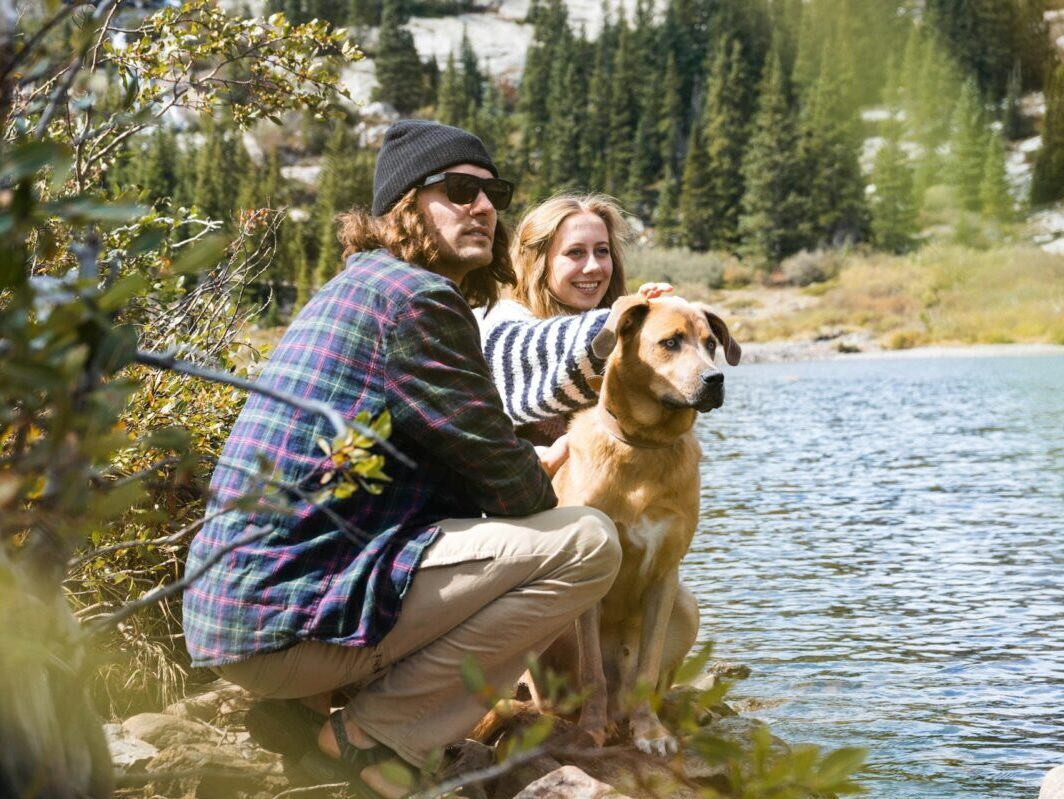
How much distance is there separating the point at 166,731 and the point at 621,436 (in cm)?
193

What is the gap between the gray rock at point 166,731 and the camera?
3.77 m

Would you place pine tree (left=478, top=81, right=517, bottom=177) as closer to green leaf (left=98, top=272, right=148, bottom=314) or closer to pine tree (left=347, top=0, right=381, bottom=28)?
pine tree (left=347, top=0, right=381, bottom=28)

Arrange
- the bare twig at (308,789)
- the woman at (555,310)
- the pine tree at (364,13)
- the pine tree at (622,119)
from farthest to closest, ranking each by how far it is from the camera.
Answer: the pine tree at (364,13), the pine tree at (622,119), the woman at (555,310), the bare twig at (308,789)

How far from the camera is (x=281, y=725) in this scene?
359 cm

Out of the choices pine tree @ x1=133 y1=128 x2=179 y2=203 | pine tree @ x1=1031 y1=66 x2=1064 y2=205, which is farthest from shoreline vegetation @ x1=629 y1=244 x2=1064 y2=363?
pine tree @ x1=133 y1=128 x2=179 y2=203

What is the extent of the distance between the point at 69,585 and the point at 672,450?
2435 millimetres

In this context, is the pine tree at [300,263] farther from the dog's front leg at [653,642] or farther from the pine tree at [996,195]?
the dog's front leg at [653,642]

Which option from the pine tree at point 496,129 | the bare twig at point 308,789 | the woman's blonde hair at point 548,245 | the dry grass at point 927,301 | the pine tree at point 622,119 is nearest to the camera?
the bare twig at point 308,789

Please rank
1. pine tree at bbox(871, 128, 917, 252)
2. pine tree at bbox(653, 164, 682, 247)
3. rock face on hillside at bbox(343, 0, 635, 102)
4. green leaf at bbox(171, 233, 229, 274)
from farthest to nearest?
rock face on hillside at bbox(343, 0, 635, 102) < pine tree at bbox(653, 164, 682, 247) < pine tree at bbox(871, 128, 917, 252) < green leaf at bbox(171, 233, 229, 274)

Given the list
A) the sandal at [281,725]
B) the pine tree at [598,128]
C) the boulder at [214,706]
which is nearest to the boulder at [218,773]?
the sandal at [281,725]

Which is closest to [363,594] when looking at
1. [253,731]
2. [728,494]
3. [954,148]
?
[253,731]

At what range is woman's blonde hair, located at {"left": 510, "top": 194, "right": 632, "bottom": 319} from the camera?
209 inches

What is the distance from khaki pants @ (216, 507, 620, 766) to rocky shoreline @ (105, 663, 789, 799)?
0.22 meters

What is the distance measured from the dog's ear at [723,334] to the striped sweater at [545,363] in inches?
16.8
